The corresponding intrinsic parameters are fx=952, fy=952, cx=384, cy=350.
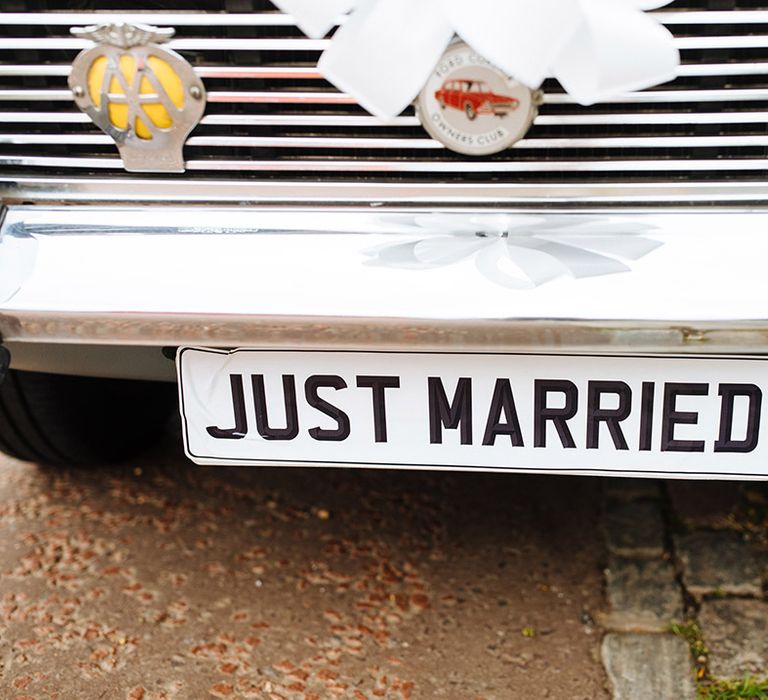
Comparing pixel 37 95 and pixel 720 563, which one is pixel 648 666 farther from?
pixel 37 95

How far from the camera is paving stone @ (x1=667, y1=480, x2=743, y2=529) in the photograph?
2.11 m

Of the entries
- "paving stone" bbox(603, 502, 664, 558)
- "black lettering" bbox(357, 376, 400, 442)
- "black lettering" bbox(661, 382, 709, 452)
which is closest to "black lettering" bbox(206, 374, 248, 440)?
"black lettering" bbox(357, 376, 400, 442)

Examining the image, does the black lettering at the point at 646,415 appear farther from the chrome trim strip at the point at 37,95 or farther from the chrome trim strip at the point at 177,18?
the chrome trim strip at the point at 37,95

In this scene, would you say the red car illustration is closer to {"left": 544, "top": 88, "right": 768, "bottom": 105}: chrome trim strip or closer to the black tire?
{"left": 544, "top": 88, "right": 768, "bottom": 105}: chrome trim strip

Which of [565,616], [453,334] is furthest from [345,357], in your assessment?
[565,616]

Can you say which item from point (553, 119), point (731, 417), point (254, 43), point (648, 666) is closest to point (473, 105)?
point (553, 119)

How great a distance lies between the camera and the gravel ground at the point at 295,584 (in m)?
1.71

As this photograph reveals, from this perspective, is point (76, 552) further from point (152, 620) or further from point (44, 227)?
point (44, 227)

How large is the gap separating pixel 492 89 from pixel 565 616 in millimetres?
1041

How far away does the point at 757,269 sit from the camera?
1.28 metres

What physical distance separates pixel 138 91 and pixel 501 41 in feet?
1.76

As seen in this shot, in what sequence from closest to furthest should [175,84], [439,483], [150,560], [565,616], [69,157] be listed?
[175,84] → [69,157] → [565,616] → [150,560] → [439,483]

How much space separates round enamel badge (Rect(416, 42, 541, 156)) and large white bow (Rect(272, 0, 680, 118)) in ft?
0.16

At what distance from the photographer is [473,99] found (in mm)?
1329
